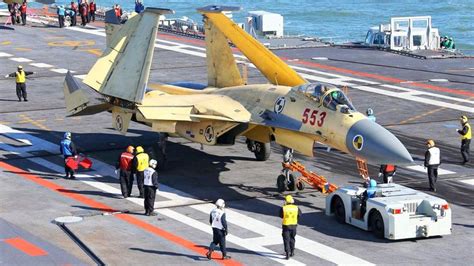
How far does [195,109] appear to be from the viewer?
3578 cm

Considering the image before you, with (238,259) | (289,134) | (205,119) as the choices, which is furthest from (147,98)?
(238,259)

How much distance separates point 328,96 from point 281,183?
3.39 m

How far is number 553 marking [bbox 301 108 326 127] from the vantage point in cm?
3225

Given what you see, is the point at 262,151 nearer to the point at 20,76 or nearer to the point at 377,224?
the point at 377,224

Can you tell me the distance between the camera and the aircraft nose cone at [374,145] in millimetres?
30062

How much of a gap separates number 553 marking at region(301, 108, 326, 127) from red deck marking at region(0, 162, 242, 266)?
624 cm

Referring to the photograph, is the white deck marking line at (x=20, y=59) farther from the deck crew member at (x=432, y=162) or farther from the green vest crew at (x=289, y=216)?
the green vest crew at (x=289, y=216)

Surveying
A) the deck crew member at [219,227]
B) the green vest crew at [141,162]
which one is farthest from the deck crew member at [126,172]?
the deck crew member at [219,227]

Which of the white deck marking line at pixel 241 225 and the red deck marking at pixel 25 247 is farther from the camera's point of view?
the white deck marking line at pixel 241 225

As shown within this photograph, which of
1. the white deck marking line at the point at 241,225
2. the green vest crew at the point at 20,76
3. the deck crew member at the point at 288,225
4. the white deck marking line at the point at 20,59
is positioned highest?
the green vest crew at the point at 20,76

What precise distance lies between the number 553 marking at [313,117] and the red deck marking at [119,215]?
624 cm

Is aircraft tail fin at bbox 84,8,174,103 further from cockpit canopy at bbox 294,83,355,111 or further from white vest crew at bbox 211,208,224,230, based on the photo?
white vest crew at bbox 211,208,224,230

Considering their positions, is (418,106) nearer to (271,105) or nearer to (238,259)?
(271,105)

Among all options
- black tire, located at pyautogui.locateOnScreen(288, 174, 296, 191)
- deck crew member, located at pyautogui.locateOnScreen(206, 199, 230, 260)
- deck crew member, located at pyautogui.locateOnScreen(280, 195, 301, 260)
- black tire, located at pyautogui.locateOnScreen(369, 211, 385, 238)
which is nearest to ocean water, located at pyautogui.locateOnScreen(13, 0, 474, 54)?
black tire, located at pyautogui.locateOnScreen(288, 174, 296, 191)
